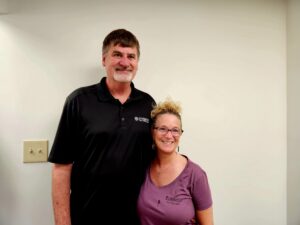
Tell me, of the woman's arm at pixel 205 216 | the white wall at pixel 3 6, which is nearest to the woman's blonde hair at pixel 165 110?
the woman's arm at pixel 205 216

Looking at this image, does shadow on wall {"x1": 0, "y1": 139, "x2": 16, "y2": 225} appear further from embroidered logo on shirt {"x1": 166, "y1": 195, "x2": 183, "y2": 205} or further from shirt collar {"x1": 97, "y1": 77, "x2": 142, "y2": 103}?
embroidered logo on shirt {"x1": 166, "y1": 195, "x2": 183, "y2": 205}

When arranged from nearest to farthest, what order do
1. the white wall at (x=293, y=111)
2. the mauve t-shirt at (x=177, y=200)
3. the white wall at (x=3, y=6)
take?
the mauve t-shirt at (x=177, y=200), the white wall at (x=3, y=6), the white wall at (x=293, y=111)

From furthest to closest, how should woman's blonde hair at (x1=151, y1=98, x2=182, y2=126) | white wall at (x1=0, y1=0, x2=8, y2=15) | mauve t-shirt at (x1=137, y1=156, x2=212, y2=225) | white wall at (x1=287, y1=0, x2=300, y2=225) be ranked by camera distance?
white wall at (x1=287, y1=0, x2=300, y2=225) → white wall at (x1=0, y1=0, x2=8, y2=15) → woman's blonde hair at (x1=151, y1=98, x2=182, y2=126) → mauve t-shirt at (x1=137, y1=156, x2=212, y2=225)

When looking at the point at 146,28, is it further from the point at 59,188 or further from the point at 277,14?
the point at 59,188

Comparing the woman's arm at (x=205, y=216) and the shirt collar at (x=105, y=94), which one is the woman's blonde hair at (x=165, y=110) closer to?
the shirt collar at (x=105, y=94)

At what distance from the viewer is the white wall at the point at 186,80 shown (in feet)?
4.73

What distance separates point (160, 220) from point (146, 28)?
1.06m

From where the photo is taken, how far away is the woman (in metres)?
1.17

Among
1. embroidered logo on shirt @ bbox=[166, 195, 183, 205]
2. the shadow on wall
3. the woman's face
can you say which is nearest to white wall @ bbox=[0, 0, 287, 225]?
the shadow on wall

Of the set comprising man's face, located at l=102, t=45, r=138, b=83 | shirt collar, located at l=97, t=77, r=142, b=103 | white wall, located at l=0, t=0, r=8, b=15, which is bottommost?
shirt collar, located at l=97, t=77, r=142, b=103

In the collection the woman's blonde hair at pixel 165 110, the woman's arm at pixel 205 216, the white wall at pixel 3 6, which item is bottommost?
the woman's arm at pixel 205 216

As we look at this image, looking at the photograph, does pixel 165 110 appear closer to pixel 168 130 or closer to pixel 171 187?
pixel 168 130

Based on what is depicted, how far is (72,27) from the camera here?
1.46 metres

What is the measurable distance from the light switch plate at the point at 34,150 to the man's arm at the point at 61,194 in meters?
0.29
